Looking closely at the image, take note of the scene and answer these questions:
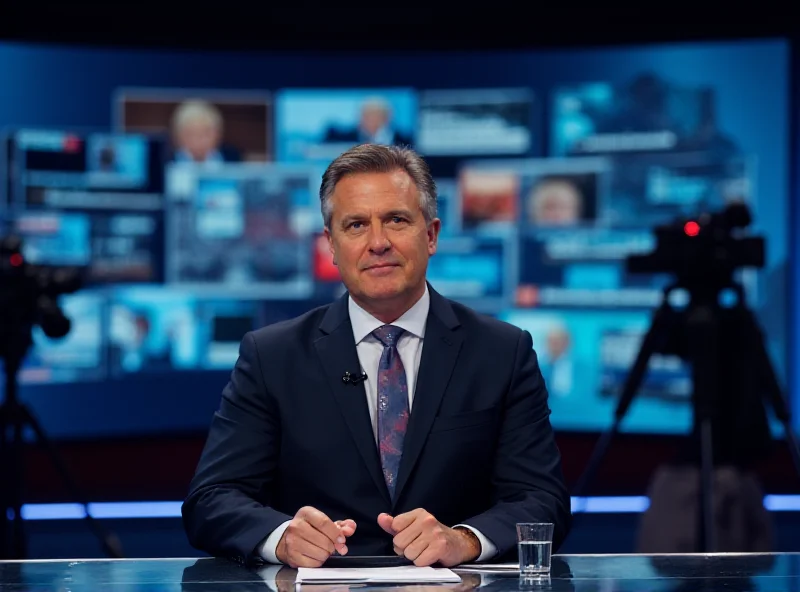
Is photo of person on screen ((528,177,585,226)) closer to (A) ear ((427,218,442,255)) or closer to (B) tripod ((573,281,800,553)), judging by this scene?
(B) tripod ((573,281,800,553))

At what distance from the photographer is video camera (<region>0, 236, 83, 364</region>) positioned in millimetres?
4238

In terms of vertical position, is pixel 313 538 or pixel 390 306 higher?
pixel 390 306

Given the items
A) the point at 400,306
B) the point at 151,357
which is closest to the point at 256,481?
the point at 400,306

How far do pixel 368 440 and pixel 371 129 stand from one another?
470 centimetres

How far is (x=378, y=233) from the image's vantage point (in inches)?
94.6

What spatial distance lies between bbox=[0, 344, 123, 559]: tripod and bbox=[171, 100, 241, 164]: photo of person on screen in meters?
2.71

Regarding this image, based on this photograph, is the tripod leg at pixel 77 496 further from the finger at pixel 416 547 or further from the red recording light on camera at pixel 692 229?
the finger at pixel 416 547

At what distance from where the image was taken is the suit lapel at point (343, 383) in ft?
7.73

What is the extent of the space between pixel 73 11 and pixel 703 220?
4.27 m

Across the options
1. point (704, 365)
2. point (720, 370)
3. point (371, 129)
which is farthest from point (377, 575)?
point (371, 129)

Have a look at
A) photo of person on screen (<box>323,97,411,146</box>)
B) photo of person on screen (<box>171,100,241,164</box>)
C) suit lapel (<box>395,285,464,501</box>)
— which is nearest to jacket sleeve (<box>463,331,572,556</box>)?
suit lapel (<box>395,285,464,501</box>)

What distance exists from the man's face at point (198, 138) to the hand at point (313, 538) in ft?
16.6

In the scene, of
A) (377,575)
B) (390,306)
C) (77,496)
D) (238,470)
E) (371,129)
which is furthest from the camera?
(371,129)

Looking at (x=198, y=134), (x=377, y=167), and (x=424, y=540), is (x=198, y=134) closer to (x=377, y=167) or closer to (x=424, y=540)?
(x=377, y=167)
